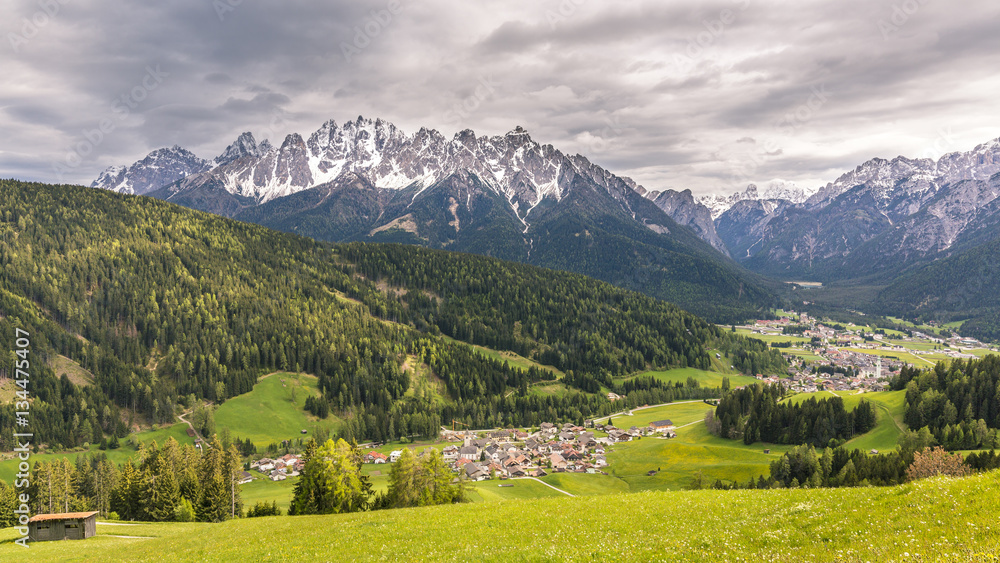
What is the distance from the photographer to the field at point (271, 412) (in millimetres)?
→ 154188

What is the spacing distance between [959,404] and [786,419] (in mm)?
33452

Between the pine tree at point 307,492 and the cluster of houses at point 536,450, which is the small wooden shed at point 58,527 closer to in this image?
the pine tree at point 307,492

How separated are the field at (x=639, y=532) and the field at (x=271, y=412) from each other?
114 m

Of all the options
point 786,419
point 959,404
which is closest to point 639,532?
point 786,419

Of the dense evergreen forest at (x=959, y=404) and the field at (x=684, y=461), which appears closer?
the dense evergreen forest at (x=959, y=404)

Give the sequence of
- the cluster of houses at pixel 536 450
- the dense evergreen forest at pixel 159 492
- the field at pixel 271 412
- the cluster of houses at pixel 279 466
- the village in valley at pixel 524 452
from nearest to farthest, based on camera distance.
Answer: the dense evergreen forest at pixel 159 492 < the cluster of houses at pixel 536 450 < the village in valley at pixel 524 452 < the cluster of houses at pixel 279 466 < the field at pixel 271 412

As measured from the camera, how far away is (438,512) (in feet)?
132

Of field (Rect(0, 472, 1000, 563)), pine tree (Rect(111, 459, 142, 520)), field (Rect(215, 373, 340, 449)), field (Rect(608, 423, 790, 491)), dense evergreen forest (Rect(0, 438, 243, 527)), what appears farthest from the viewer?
field (Rect(215, 373, 340, 449))

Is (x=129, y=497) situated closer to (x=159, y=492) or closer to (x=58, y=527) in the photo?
(x=159, y=492)

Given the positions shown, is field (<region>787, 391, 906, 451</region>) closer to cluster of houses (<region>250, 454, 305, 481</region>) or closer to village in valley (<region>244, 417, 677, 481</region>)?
village in valley (<region>244, 417, 677, 481</region>)

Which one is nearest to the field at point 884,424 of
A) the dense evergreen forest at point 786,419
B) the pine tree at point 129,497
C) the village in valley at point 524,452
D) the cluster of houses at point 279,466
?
the dense evergreen forest at point 786,419

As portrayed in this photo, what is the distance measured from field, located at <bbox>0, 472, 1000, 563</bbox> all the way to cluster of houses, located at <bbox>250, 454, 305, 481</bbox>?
7407 centimetres

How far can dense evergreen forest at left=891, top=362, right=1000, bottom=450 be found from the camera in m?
88.7

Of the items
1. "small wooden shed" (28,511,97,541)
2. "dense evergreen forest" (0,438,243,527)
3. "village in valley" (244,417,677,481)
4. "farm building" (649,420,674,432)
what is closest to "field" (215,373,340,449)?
"village in valley" (244,417,677,481)
